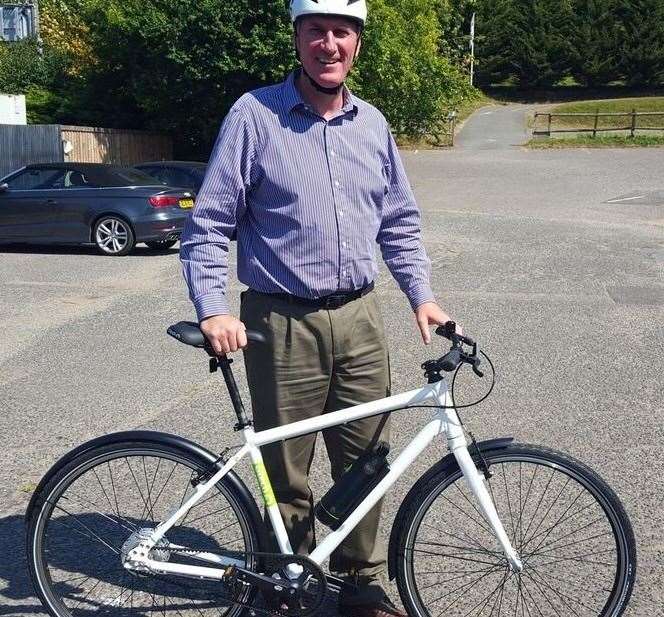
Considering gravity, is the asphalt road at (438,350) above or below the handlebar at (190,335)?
below

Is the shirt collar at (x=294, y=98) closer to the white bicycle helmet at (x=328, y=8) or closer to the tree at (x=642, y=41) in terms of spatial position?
the white bicycle helmet at (x=328, y=8)

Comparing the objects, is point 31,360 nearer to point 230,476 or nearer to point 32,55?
point 230,476

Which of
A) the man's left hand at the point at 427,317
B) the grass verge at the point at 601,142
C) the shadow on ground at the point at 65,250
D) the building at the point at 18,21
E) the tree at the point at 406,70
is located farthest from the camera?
the grass verge at the point at 601,142

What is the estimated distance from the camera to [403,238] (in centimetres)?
344

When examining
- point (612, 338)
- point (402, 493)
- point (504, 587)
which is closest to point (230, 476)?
point (504, 587)

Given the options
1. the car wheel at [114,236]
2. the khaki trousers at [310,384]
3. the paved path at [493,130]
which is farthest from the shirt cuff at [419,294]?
the paved path at [493,130]

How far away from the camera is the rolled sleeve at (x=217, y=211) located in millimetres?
3023

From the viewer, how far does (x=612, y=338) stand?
26.2ft

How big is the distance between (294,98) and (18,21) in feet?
112

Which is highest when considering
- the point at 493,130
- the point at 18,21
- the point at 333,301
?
the point at 18,21

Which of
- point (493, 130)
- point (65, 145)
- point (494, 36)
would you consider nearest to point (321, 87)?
point (65, 145)

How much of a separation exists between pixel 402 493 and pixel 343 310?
1.65 metres

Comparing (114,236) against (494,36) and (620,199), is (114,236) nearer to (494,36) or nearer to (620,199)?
(620,199)

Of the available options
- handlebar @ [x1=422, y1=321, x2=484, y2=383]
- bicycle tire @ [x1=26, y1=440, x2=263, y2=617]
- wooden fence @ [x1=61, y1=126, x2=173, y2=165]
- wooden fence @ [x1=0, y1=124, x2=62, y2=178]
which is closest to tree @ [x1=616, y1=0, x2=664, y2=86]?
wooden fence @ [x1=61, y1=126, x2=173, y2=165]
